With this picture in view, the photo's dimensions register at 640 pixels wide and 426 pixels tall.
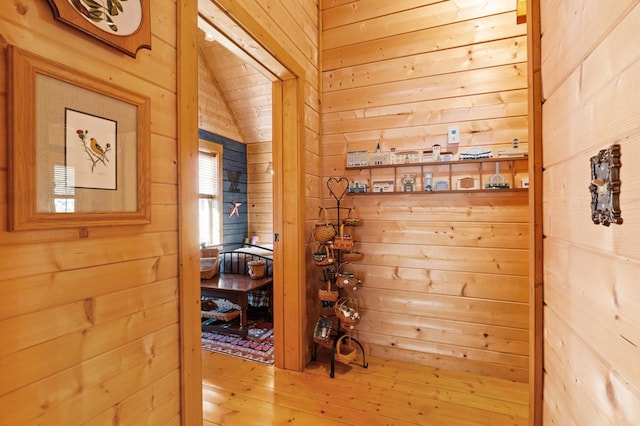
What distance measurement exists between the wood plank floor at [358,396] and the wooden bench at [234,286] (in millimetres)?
616

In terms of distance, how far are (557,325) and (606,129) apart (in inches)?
25.6

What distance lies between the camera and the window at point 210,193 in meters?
4.88

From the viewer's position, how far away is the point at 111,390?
101 centimetres

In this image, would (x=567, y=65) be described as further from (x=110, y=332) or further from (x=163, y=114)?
(x=110, y=332)

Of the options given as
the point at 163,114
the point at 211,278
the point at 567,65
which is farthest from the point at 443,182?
the point at 211,278

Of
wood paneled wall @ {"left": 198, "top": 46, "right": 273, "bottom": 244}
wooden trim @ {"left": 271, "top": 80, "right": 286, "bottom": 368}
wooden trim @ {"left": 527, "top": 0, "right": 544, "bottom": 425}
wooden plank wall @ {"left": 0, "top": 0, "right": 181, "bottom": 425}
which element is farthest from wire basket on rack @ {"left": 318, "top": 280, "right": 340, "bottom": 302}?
wood paneled wall @ {"left": 198, "top": 46, "right": 273, "bottom": 244}

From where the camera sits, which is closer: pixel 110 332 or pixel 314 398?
pixel 110 332

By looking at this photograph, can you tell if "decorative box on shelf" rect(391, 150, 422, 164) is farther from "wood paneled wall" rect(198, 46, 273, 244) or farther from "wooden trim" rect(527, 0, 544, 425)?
"wood paneled wall" rect(198, 46, 273, 244)

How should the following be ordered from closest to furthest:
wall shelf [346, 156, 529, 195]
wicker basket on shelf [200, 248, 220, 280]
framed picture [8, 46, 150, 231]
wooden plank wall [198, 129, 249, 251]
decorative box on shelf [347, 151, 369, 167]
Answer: framed picture [8, 46, 150, 231], wall shelf [346, 156, 529, 195], decorative box on shelf [347, 151, 369, 167], wicker basket on shelf [200, 248, 220, 280], wooden plank wall [198, 129, 249, 251]

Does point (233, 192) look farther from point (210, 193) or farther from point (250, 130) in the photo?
point (250, 130)

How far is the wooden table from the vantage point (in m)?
3.00

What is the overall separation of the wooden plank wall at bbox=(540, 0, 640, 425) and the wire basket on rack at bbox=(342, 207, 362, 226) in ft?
4.85

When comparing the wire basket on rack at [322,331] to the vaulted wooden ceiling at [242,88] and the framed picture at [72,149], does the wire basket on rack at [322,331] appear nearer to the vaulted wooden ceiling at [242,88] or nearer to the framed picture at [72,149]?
the framed picture at [72,149]

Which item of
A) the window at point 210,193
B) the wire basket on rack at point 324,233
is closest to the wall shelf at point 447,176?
the wire basket on rack at point 324,233
